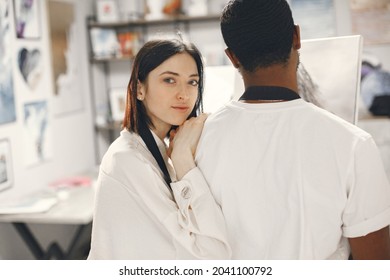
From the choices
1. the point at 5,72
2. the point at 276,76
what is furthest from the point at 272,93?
the point at 5,72

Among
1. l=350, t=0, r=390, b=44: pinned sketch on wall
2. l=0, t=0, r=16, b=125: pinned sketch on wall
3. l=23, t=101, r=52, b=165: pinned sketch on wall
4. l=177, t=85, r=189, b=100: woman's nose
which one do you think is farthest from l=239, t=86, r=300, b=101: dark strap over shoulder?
l=23, t=101, r=52, b=165: pinned sketch on wall

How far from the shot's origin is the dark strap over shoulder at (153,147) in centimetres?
113

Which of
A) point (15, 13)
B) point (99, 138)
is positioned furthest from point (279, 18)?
point (99, 138)

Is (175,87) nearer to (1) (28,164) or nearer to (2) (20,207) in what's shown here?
(2) (20,207)

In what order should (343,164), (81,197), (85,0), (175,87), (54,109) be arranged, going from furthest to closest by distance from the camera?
(85,0) → (54,109) → (81,197) → (175,87) → (343,164)

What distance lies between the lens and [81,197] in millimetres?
2609

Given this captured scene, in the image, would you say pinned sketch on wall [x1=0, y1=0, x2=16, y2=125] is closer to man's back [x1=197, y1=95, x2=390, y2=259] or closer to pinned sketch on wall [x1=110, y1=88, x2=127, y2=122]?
pinned sketch on wall [x1=110, y1=88, x2=127, y2=122]

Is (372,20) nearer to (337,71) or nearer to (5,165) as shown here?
(337,71)

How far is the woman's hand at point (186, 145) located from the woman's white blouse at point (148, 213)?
26 millimetres

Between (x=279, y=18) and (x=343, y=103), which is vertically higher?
(x=279, y=18)

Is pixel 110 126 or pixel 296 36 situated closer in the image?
pixel 296 36

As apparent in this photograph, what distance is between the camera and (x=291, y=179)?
89cm

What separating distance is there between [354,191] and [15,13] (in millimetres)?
2249

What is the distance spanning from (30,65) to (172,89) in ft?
6.13
